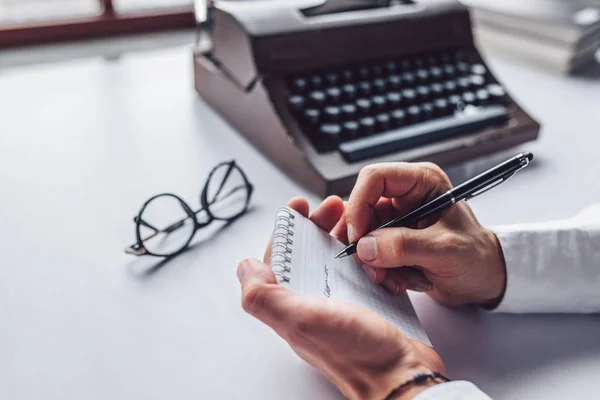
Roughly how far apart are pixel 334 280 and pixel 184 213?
0.28m

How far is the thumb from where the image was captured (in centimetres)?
57

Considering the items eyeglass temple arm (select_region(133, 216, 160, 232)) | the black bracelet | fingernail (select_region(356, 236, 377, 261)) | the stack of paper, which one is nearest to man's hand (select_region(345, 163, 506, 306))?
fingernail (select_region(356, 236, 377, 261))

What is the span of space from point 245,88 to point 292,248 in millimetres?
418

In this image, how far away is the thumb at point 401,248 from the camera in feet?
1.88

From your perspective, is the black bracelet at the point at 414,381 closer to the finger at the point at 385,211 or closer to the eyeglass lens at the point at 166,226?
the finger at the point at 385,211

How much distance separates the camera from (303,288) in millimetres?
525

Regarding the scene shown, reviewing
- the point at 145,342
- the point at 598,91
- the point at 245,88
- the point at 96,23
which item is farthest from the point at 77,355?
the point at 598,91

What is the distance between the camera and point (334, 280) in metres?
0.57

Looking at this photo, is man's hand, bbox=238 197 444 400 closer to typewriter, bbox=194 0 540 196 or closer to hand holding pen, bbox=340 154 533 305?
hand holding pen, bbox=340 154 533 305

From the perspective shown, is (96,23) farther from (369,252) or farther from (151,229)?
(369,252)

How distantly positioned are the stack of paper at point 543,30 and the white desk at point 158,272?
0.21 meters

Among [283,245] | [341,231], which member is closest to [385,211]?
[341,231]

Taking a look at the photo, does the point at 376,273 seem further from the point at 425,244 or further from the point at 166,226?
the point at 166,226

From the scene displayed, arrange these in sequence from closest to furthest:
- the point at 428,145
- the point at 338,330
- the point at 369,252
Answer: the point at 338,330, the point at 369,252, the point at 428,145
